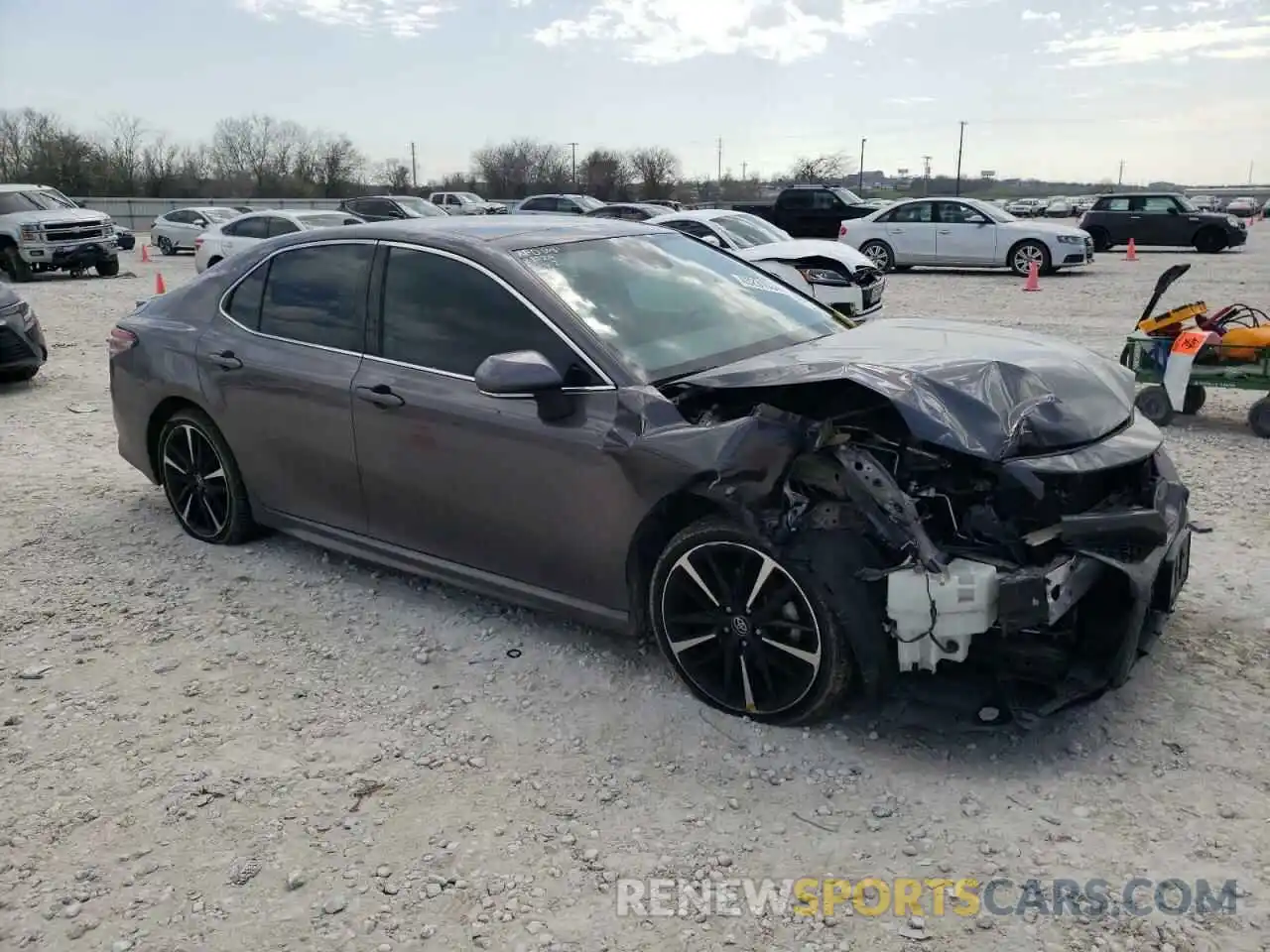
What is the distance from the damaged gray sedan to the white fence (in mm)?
50343

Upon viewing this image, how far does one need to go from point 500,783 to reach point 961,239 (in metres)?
19.8

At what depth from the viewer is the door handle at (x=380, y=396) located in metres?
4.11

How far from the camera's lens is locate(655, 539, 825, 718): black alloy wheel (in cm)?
324

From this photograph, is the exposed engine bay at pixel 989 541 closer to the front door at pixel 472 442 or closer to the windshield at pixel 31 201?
the front door at pixel 472 442

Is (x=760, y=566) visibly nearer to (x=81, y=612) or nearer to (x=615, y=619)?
(x=615, y=619)

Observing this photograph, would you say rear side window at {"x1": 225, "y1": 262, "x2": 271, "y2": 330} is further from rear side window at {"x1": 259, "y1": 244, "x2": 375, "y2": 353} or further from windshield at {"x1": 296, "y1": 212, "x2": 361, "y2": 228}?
windshield at {"x1": 296, "y1": 212, "x2": 361, "y2": 228}

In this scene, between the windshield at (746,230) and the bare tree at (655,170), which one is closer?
the windshield at (746,230)

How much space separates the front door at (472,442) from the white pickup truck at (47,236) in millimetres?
21019

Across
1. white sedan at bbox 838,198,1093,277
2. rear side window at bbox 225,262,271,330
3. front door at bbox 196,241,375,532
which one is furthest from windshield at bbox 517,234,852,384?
white sedan at bbox 838,198,1093,277

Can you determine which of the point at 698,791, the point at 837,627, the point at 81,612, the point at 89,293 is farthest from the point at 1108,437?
the point at 89,293

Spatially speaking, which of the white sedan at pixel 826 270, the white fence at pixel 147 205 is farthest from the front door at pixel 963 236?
the white fence at pixel 147 205

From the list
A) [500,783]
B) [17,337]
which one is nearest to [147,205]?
[17,337]

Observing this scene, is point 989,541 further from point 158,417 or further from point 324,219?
point 324,219

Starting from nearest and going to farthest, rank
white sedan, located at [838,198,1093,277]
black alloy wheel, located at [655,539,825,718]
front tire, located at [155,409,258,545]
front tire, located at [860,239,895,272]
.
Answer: black alloy wheel, located at [655,539,825,718], front tire, located at [155,409,258,545], white sedan, located at [838,198,1093,277], front tire, located at [860,239,895,272]
